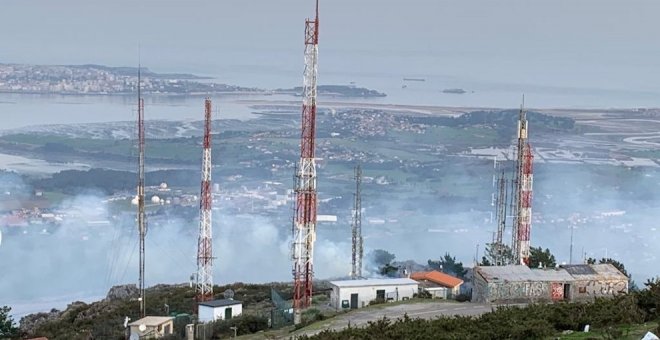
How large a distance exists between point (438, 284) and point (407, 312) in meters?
4.11

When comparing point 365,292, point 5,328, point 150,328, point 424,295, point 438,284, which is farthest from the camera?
point 438,284

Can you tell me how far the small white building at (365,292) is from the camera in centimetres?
1955

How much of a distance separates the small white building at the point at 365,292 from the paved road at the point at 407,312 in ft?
3.90

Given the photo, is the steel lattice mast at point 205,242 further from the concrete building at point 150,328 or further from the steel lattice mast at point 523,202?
the steel lattice mast at point 523,202

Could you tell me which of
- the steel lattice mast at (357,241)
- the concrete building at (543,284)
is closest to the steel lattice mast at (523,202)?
the concrete building at (543,284)

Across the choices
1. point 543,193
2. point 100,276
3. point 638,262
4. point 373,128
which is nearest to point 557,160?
point 543,193

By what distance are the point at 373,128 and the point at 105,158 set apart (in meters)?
20.3

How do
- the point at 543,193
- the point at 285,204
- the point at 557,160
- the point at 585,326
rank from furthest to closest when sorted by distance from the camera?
the point at 557,160 < the point at 543,193 < the point at 285,204 < the point at 585,326

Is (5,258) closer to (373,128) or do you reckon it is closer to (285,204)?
(285,204)

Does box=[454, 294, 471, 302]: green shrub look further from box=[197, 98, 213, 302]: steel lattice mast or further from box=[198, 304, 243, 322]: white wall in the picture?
box=[197, 98, 213, 302]: steel lattice mast

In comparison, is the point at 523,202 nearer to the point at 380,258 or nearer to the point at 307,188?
the point at 307,188

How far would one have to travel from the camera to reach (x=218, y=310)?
1889 centimetres

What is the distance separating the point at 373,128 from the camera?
78438mm

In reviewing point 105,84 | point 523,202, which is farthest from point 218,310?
point 105,84
